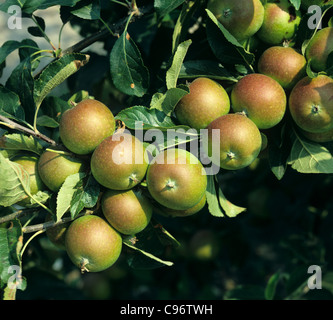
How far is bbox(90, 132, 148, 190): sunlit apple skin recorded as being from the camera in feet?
3.09

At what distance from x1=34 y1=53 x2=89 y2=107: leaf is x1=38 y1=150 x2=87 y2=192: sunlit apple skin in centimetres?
14

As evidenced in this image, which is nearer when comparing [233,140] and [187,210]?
[233,140]

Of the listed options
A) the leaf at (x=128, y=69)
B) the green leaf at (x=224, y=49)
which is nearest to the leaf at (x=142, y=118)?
the leaf at (x=128, y=69)

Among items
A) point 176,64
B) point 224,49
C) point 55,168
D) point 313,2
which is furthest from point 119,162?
point 313,2

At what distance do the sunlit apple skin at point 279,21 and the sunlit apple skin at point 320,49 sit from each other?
7cm

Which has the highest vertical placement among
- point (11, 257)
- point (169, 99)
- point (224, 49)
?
point (224, 49)

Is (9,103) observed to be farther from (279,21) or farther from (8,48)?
(279,21)

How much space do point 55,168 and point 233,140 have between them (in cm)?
A: 40

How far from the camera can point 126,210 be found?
977 millimetres

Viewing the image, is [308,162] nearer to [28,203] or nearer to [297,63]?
[297,63]

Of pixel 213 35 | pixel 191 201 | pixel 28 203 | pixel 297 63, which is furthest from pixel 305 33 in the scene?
pixel 28 203

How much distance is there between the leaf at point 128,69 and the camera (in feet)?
3.63

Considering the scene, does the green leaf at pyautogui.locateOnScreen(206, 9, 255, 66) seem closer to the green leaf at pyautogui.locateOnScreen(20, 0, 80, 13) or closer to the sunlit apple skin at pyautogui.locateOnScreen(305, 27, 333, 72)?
the sunlit apple skin at pyautogui.locateOnScreen(305, 27, 333, 72)

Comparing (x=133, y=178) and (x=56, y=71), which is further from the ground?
(x=56, y=71)
